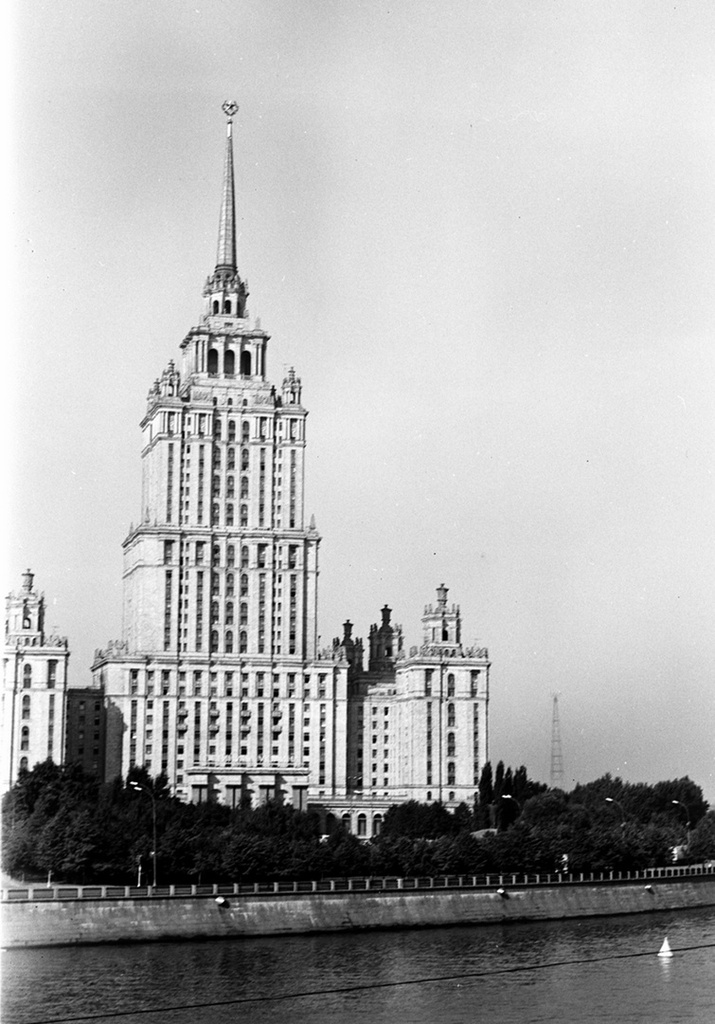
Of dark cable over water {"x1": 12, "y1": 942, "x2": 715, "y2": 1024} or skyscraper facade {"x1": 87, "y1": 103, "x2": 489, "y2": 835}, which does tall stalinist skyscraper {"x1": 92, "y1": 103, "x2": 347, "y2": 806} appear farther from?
dark cable over water {"x1": 12, "y1": 942, "x2": 715, "y2": 1024}

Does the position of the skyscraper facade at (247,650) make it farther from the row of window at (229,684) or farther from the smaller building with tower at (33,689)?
the smaller building with tower at (33,689)

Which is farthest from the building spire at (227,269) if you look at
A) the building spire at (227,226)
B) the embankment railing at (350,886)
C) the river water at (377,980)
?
the river water at (377,980)

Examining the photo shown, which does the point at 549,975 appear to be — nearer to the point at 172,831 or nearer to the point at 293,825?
the point at 172,831

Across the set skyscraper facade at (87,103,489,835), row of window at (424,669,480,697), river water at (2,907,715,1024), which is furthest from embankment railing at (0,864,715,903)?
row of window at (424,669,480,697)

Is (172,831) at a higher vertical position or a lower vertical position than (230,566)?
lower

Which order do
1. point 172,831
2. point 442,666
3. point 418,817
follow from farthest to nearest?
point 442,666 < point 418,817 < point 172,831

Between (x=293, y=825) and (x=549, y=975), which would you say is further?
(x=293, y=825)

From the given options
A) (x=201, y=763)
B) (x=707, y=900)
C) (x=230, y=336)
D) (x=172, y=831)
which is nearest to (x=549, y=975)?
(x=172, y=831)

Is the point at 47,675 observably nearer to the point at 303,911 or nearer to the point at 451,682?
the point at 451,682
